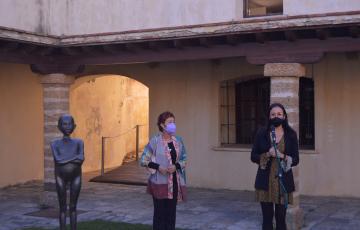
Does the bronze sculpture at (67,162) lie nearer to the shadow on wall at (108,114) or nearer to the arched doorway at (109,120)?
the arched doorway at (109,120)

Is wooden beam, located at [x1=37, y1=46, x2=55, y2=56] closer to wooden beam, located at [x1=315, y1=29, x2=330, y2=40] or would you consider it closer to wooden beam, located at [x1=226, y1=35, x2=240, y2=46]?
wooden beam, located at [x1=226, y1=35, x2=240, y2=46]

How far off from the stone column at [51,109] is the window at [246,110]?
12.0 ft

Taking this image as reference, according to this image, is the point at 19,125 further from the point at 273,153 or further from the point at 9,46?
the point at 273,153

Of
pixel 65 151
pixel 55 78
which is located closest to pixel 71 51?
pixel 55 78

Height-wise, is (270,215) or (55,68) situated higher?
(55,68)

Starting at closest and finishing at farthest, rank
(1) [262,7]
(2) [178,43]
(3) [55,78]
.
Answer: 1. (2) [178,43]
2. (1) [262,7]
3. (3) [55,78]

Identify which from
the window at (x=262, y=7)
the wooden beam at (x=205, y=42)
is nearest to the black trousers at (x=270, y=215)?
the wooden beam at (x=205, y=42)

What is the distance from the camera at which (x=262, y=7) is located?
32.7ft

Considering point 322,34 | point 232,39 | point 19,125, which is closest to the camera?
point 322,34

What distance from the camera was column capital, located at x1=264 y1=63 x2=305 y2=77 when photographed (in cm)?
868

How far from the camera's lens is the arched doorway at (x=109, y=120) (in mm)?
15203

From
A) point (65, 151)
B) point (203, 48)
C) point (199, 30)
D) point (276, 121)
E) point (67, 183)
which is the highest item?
point (199, 30)

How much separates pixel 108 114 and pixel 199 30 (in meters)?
7.61

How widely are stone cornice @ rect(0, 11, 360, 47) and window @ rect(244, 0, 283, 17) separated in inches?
14.7
